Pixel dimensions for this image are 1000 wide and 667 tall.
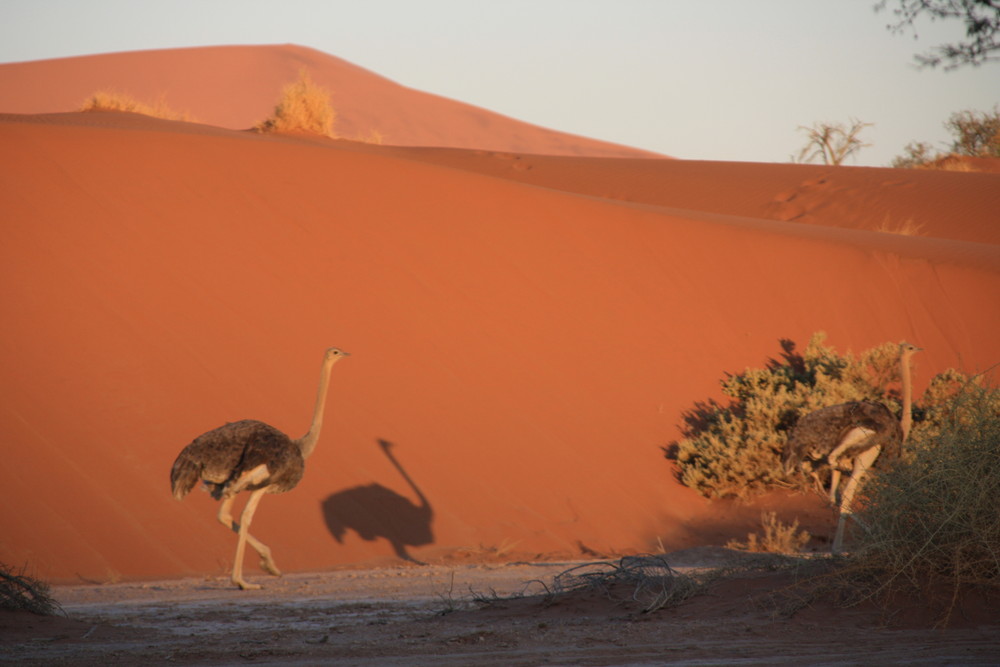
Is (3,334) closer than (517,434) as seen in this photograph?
Yes

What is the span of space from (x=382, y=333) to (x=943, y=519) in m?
8.86

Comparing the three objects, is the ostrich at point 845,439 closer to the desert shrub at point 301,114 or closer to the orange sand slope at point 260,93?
the desert shrub at point 301,114

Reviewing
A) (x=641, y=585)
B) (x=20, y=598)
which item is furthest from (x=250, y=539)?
(x=641, y=585)

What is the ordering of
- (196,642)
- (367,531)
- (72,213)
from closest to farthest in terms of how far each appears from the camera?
1. (196,642)
2. (367,531)
3. (72,213)

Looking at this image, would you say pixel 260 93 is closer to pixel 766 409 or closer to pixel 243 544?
pixel 766 409

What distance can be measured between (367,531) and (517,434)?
2.66 m

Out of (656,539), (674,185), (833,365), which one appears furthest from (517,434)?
(674,185)

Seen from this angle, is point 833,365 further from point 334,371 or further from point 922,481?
point 922,481

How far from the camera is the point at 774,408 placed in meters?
13.0

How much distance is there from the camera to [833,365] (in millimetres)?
14227

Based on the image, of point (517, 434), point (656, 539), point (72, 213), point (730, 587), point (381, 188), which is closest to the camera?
point (730, 587)

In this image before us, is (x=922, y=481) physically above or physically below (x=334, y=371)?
below

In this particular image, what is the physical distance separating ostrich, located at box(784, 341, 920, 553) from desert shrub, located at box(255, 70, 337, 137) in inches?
934

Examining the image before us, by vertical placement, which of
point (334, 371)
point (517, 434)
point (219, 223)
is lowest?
point (517, 434)
